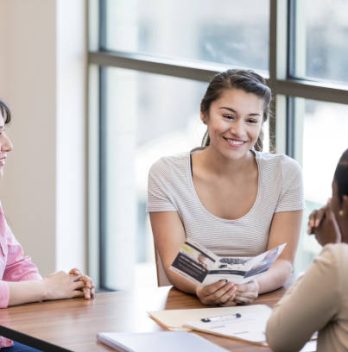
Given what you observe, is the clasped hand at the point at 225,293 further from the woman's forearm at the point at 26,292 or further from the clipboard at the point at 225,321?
the woman's forearm at the point at 26,292

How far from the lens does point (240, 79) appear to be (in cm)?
354

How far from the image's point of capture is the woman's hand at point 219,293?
10.0 feet

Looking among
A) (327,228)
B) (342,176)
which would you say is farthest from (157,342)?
(342,176)

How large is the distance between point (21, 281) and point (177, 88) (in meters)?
2.18

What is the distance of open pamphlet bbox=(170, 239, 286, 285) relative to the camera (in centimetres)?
295

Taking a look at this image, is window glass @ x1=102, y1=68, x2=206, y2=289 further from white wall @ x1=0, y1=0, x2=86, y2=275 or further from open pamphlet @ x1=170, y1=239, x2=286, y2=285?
open pamphlet @ x1=170, y1=239, x2=286, y2=285

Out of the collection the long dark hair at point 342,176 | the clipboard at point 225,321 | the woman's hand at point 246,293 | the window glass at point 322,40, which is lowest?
the clipboard at point 225,321

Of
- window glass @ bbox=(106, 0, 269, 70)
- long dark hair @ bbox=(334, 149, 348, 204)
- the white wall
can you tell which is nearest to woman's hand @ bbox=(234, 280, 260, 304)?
long dark hair @ bbox=(334, 149, 348, 204)

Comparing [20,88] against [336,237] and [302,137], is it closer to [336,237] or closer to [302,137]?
[302,137]

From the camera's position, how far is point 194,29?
5.03 metres

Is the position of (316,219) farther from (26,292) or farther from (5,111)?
(5,111)

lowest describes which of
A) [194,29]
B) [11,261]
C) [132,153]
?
[11,261]

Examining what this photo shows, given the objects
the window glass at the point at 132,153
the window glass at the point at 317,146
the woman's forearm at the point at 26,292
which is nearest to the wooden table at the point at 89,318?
the woman's forearm at the point at 26,292

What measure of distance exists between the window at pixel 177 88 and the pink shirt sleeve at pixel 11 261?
138 cm
